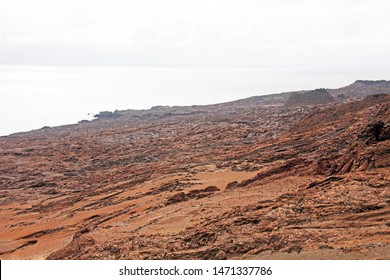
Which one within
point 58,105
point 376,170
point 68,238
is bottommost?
point 68,238

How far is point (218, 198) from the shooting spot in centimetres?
2084

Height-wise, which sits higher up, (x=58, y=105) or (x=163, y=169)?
(x=58, y=105)

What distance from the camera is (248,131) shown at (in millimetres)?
50656

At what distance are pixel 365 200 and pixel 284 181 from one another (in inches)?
252

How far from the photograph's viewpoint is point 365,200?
582 inches

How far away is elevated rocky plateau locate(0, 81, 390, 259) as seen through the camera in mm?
13719

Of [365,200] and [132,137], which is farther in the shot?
[132,137]

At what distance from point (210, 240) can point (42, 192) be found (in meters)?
27.8

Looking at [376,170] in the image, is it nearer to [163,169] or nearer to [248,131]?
[163,169]

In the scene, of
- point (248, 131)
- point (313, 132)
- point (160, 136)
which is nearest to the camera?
point (313, 132)

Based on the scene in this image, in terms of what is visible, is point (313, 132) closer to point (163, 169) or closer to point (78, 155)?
point (163, 169)

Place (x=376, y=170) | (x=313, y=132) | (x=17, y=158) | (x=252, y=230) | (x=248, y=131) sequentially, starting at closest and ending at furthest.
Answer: (x=252, y=230) → (x=376, y=170) → (x=313, y=132) → (x=248, y=131) → (x=17, y=158)

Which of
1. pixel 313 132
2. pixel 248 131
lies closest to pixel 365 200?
pixel 313 132

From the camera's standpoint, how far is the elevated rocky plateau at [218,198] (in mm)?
13719
